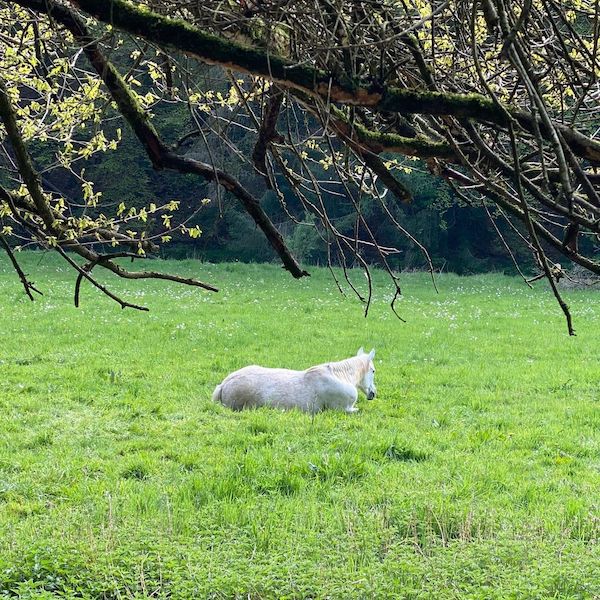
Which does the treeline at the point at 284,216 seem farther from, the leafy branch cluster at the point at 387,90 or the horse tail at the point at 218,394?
the leafy branch cluster at the point at 387,90

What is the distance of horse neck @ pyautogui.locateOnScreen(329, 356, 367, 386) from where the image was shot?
10.5m

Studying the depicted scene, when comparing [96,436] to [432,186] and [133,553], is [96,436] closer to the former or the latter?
[133,553]

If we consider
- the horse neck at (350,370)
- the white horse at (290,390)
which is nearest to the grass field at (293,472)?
the white horse at (290,390)

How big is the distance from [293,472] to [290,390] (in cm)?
304

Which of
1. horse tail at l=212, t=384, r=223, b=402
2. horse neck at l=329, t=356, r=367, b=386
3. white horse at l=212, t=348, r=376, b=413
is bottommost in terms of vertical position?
horse tail at l=212, t=384, r=223, b=402

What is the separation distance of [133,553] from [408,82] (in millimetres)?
3550

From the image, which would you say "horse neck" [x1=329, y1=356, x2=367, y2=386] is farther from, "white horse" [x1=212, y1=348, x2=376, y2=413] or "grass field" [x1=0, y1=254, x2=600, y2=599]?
"grass field" [x1=0, y1=254, x2=600, y2=599]

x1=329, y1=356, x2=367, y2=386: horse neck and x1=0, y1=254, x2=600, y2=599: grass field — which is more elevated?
x1=329, y1=356, x2=367, y2=386: horse neck

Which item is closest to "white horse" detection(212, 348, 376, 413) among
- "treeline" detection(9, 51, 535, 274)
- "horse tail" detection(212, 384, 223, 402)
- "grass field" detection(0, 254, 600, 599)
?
"horse tail" detection(212, 384, 223, 402)

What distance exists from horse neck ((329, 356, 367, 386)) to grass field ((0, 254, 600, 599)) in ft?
1.40

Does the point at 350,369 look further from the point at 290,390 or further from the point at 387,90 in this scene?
the point at 387,90

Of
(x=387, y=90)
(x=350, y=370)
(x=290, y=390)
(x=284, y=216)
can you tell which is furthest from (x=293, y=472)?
(x=284, y=216)

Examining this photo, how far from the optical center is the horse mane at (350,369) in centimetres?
1042

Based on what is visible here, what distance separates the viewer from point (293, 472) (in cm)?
716
